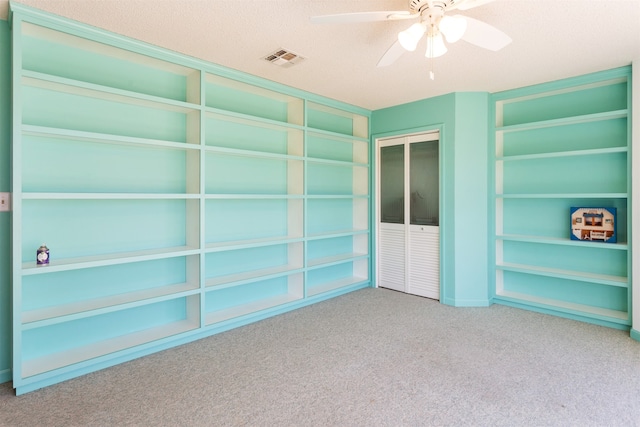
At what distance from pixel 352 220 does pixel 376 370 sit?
2819 mm

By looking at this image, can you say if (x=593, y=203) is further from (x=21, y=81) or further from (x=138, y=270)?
(x=21, y=81)

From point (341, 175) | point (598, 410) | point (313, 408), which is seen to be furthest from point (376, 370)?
point (341, 175)

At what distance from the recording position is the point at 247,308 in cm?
372

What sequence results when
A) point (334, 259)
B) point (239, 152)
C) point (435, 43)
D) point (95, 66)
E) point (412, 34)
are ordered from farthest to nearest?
point (334, 259), point (239, 152), point (95, 66), point (435, 43), point (412, 34)

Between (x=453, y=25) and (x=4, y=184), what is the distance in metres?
3.05

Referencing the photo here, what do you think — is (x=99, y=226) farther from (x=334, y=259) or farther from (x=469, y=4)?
(x=469, y=4)

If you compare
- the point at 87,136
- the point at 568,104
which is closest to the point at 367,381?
the point at 87,136

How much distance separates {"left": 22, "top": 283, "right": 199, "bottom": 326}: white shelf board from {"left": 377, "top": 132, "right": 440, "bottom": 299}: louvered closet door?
9.10ft

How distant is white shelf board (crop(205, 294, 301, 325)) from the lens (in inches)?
135

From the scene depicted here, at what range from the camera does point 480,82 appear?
12.3 ft

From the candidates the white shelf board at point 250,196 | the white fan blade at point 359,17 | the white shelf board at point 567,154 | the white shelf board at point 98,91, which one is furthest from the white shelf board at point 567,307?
the white shelf board at point 98,91

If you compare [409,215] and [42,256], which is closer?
[42,256]

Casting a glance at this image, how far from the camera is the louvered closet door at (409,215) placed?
445cm

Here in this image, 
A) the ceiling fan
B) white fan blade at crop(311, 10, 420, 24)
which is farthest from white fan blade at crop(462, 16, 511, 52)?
white fan blade at crop(311, 10, 420, 24)
